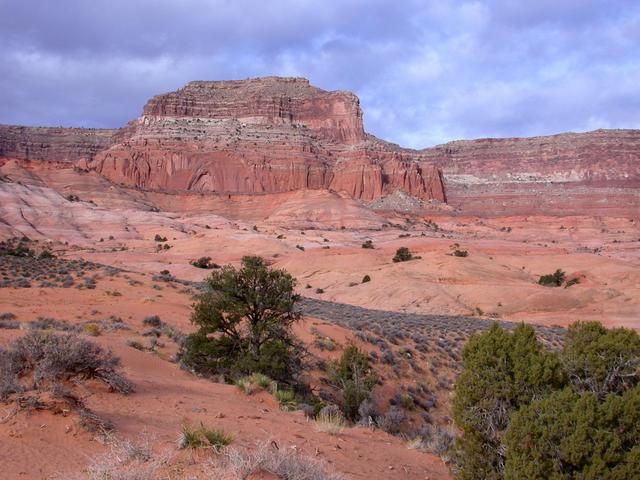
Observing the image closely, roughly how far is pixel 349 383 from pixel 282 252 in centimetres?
4392

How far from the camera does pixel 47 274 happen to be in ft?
90.3

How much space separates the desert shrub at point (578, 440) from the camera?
612 cm

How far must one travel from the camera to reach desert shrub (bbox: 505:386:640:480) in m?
6.12

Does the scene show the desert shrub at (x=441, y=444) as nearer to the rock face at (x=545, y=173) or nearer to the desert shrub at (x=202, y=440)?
the desert shrub at (x=202, y=440)

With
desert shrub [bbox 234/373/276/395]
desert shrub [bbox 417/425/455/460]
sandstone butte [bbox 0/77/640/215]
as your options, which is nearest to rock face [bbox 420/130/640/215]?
sandstone butte [bbox 0/77/640/215]

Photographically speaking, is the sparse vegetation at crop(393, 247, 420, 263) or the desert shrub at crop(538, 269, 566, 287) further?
the sparse vegetation at crop(393, 247, 420, 263)

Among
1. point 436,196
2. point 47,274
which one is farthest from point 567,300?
point 436,196

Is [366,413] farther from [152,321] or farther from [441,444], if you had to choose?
[152,321]

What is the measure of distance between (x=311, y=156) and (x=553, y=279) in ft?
265

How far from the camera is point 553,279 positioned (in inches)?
1725

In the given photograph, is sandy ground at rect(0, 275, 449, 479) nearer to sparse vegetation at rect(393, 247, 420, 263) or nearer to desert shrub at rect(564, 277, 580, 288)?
desert shrub at rect(564, 277, 580, 288)

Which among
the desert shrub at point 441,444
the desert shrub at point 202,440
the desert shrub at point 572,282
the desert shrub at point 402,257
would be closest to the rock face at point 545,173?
the desert shrub at point 402,257

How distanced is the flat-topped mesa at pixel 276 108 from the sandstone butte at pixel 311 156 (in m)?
0.25

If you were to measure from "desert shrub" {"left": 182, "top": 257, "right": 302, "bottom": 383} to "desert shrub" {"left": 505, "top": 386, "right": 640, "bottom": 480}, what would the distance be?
7.57m
